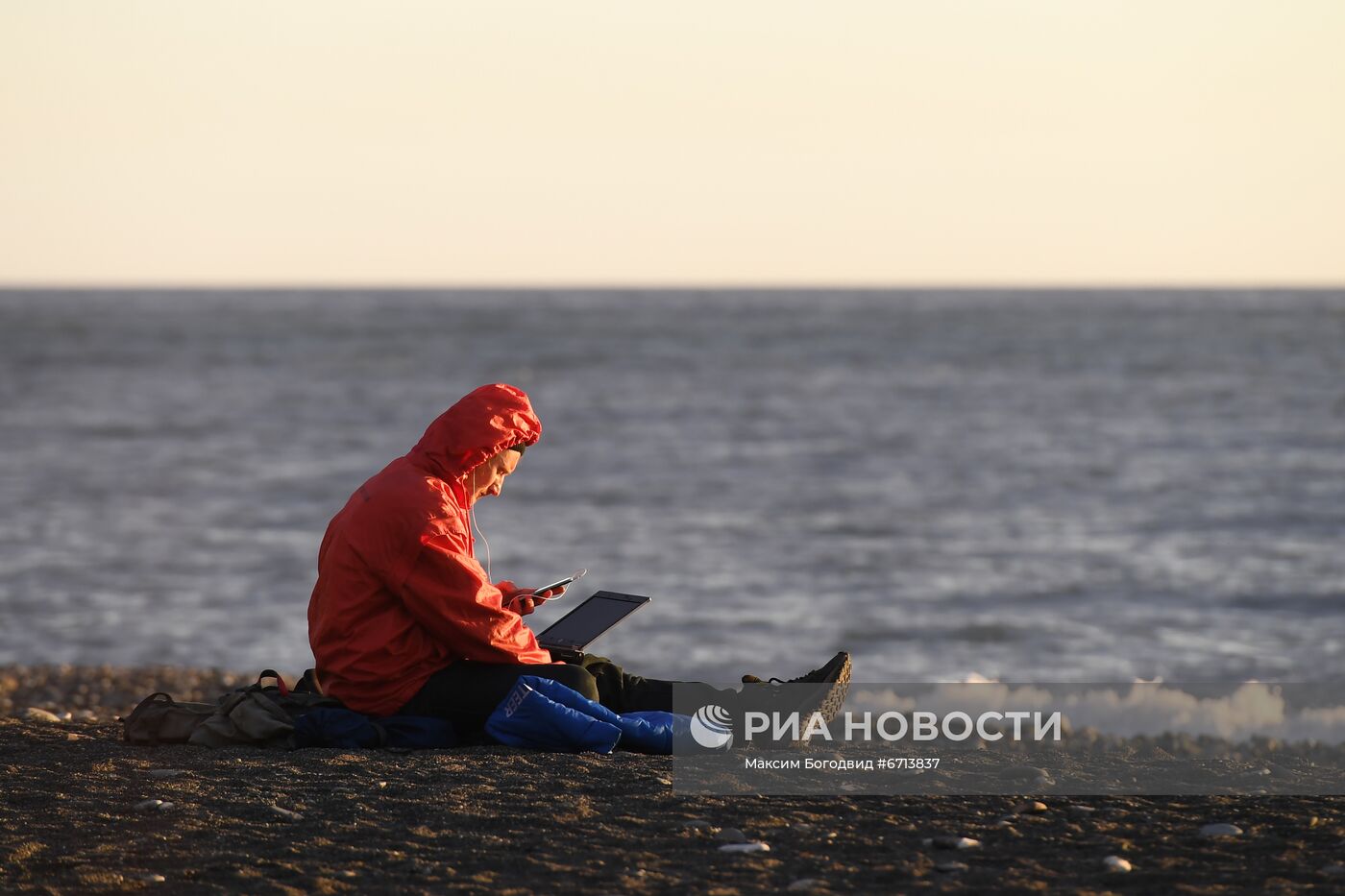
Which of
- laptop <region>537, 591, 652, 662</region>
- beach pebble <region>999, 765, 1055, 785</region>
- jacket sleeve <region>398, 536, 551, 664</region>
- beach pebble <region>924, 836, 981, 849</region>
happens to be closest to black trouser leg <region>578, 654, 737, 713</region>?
laptop <region>537, 591, 652, 662</region>

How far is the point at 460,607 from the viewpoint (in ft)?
17.8

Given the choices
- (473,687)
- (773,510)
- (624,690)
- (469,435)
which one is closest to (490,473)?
(469,435)

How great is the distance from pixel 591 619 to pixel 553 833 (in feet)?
6.13

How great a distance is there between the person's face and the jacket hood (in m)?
0.07

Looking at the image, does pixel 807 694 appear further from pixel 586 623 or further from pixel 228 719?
pixel 228 719

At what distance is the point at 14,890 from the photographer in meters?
4.11

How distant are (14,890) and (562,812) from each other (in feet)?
5.40

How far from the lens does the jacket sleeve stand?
5.35 metres

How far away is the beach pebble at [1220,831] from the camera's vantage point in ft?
14.7

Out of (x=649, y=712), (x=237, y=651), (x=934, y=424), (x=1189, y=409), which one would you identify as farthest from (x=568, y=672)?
(x=1189, y=409)

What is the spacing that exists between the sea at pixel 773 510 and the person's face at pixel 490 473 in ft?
19.3

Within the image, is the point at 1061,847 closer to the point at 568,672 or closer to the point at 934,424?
the point at 568,672

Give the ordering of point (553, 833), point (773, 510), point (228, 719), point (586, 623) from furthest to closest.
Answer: point (773, 510)
point (586, 623)
point (228, 719)
point (553, 833)

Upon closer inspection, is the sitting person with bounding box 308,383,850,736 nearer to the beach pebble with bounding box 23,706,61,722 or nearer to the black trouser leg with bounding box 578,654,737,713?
the black trouser leg with bounding box 578,654,737,713
